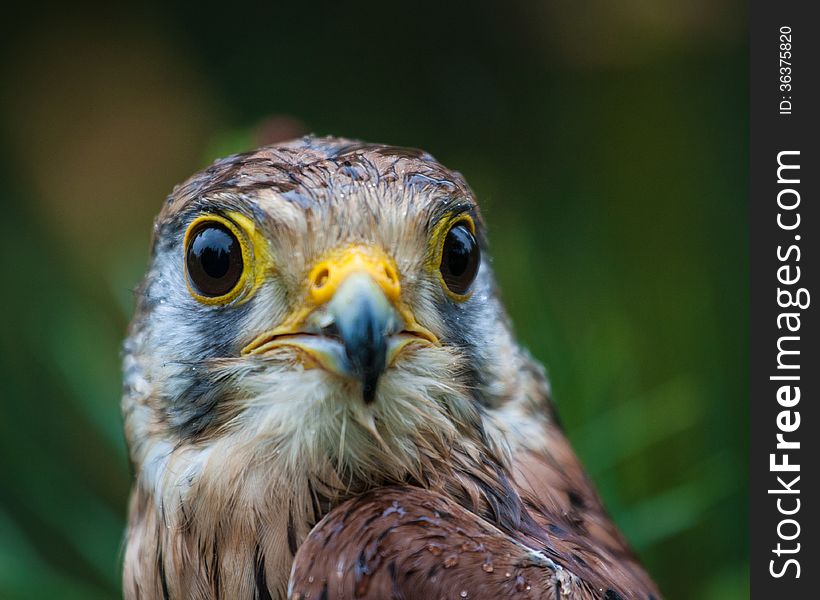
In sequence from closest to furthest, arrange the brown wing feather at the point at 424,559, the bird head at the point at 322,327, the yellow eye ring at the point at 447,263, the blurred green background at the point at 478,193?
1. the brown wing feather at the point at 424,559
2. the bird head at the point at 322,327
3. the yellow eye ring at the point at 447,263
4. the blurred green background at the point at 478,193

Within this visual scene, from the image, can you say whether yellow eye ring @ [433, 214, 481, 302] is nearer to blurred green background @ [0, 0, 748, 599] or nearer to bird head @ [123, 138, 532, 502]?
bird head @ [123, 138, 532, 502]

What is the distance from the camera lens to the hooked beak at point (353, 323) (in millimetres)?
1168

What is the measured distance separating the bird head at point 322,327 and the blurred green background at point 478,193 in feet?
2.39

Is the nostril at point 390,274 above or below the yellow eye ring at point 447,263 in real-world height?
below

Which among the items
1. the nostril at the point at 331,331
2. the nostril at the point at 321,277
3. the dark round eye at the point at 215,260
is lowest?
the nostril at the point at 331,331

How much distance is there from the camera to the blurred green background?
2615 millimetres

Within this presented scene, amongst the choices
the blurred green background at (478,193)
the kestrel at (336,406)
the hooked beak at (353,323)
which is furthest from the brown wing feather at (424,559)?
the blurred green background at (478,193)

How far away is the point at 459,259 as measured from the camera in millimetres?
1390

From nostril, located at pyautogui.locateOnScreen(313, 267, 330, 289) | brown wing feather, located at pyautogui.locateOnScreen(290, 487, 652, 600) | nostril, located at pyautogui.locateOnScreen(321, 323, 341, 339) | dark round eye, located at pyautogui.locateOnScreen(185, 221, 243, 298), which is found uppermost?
dark round eye, located at pyautogui.locateOnScreen(185, 221, 243, 298)

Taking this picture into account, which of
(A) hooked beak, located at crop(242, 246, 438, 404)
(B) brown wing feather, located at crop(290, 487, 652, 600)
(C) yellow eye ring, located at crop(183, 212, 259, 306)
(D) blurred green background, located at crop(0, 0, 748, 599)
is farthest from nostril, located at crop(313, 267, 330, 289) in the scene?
(D) blurred green background, located at crop(0, 0, 748, 599)

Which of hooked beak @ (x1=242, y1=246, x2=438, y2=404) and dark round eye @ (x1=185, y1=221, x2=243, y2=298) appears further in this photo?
dark round eye @ (x1=185, y1=221, x2=243, y2=298)

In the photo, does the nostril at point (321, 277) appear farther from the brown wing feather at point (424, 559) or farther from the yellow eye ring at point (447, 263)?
the brown wing feather at point (424, 559)

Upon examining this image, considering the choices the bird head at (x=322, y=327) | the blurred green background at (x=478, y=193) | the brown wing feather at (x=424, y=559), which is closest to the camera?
the brown wing feather at (x=424, y=559)

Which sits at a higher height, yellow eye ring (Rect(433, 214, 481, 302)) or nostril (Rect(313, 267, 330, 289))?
yellow eye ring (Rect(433, 214, 481, 302))
